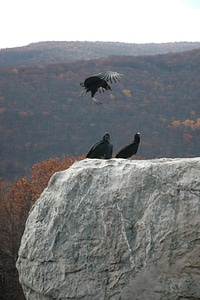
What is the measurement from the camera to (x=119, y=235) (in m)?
7.67

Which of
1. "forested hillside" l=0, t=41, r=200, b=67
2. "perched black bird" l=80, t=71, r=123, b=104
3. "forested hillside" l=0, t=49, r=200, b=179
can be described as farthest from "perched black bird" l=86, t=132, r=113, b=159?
"forested hillside" l=0, t=41, r=200, b=67

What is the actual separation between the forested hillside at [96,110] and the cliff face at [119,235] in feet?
106

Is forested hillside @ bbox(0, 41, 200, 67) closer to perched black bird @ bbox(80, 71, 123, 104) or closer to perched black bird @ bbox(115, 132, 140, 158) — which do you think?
perched black bird @ bbox(80, 71, 123, 104)

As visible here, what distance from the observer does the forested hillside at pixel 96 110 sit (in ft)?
152

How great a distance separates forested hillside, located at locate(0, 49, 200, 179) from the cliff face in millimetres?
32390

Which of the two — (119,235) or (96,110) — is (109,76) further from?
(96,110)

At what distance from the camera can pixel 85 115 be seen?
175 ft

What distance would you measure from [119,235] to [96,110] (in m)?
47.1

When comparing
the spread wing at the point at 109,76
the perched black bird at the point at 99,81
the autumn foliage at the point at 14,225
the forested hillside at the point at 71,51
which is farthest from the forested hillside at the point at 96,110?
the spread wing at the point at 109,76

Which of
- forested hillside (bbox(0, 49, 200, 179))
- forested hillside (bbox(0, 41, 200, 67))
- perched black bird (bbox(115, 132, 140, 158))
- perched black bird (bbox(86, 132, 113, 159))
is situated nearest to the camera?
perched black bird (bbox(115, 132, 140, 158))

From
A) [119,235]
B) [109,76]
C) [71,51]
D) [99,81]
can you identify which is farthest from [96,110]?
[119,235]

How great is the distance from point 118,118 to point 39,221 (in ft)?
149

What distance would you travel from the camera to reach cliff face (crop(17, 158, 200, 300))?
7352mm

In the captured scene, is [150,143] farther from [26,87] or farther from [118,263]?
[118,263]
